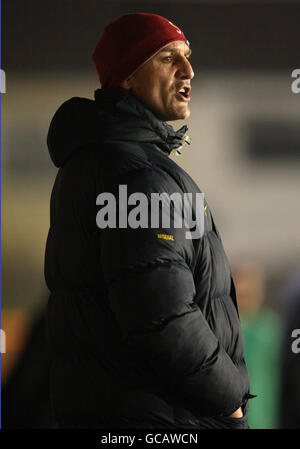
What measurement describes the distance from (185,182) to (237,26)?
201cm

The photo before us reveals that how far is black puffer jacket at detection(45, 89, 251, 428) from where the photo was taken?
1037 millimetres

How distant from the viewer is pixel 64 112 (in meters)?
1.21

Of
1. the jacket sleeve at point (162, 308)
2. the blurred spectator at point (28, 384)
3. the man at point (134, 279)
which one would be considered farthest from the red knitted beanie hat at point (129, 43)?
the blurred spectator at point (28, 384)

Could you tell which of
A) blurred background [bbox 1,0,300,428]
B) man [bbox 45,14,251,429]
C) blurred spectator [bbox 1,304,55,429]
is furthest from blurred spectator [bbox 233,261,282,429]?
man [bbox 45,14,251,429]

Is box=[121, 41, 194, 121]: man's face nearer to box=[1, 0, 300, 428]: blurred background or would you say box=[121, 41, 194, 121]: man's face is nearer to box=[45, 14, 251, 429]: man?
box=[45, 14, 251, 429]: man

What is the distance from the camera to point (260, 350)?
2.63 metres

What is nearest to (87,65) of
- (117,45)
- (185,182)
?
(117,45)

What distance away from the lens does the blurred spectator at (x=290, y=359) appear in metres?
2.63

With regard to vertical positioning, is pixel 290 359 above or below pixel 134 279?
below

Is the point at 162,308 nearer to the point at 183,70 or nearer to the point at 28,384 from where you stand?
the point at 183,70

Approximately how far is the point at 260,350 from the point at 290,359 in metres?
0.15

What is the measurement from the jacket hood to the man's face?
3cm

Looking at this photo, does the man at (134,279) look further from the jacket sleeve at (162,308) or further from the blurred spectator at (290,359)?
the blurred spectator at (290,359)

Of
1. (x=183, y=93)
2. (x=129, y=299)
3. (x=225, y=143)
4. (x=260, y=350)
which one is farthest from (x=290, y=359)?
(x=129, y=299)
